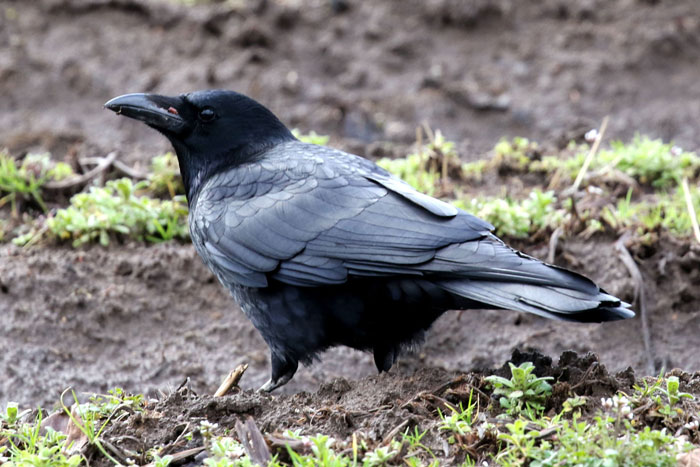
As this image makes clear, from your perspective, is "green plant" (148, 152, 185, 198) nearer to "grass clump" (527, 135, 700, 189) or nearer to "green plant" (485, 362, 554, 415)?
"grass clump" (527, 135, 700, 189)

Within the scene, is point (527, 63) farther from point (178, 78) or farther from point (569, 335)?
point (569, 335)

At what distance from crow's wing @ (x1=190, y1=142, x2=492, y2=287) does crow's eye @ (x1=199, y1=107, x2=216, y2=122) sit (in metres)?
0.40

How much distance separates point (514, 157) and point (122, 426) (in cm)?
409

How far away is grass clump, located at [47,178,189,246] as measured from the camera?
5.64 m

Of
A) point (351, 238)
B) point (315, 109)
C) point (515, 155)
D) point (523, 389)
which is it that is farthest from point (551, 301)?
point (315, 109)

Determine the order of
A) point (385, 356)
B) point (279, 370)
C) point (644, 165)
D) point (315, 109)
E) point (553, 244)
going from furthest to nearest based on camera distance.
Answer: point (315, 109), point (644, 165), point (553, 244), point (279, 370), point (385, 356)

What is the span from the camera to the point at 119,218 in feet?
18.6

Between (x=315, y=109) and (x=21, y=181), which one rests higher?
(x=21, y=181)

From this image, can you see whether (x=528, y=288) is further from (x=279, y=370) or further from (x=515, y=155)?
(x=515, y=155)

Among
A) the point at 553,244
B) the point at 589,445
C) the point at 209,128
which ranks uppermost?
the point at 209,128

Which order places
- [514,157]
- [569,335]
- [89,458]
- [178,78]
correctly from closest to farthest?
[89,458] < [569,335] < [514,157] < [178,78]

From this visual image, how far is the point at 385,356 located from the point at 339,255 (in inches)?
26.5

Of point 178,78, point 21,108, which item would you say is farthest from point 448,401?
point 21,108

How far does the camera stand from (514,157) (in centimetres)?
675
